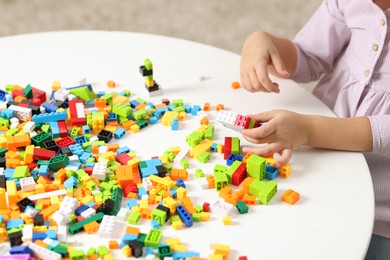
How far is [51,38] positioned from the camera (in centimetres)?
119

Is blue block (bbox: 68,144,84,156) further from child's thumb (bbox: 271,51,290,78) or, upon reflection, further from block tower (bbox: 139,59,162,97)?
child's thumb (bbox: 271,51,290,78)

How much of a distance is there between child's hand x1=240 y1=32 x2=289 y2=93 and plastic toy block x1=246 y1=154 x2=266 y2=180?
215mm

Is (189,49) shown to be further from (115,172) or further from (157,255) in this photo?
(157,255)

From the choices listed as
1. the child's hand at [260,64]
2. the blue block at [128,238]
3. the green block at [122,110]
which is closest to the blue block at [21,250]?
the blue block at [128,238]

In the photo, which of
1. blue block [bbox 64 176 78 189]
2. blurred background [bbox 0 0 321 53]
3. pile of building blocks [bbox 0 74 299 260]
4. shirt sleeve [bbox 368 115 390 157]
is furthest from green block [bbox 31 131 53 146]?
blurred background [bbox 0 0 321 53]

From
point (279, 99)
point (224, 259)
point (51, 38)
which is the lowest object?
point (224, 259)

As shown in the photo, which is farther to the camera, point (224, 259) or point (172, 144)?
point (172, 144)

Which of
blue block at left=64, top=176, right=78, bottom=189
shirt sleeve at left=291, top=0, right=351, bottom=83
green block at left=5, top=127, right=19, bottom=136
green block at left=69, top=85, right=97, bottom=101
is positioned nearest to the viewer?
blue block at left=64, top=176, right=78, bottom=189

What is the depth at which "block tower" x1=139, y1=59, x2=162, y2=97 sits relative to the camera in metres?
1.02

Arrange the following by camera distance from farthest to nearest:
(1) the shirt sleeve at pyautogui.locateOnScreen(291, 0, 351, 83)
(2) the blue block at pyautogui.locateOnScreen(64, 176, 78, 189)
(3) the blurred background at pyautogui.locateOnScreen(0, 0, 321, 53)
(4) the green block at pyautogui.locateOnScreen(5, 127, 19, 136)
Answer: (3) the blurred background at pyautogui.locateOnScreen(0, 0, 321, 53) < (1) the shirt sleeve at pyautogui.locateOnScreen(291, 0, 351, 83) < (4) the green block at pyautogui.locateOnScreen(5, 127, 19, 136) < (2) the blue block at pyautogui.locateOnScreen(64, 176, 78, 189)

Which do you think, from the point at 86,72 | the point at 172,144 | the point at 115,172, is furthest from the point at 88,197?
the point at 86,72

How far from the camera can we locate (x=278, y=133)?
0.89 meters

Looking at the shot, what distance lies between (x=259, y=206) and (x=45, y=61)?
21.9 inches

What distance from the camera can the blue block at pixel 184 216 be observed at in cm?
74
